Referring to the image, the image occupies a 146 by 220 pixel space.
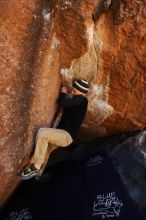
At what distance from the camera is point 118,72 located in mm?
5344

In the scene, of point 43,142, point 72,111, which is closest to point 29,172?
point 43,142

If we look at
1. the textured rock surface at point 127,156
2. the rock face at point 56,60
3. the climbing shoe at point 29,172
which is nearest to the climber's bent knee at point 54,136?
the rock face at point 56,60

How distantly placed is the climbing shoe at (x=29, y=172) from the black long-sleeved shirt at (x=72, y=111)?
2.70 feet

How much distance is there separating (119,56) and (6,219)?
3.12 meters

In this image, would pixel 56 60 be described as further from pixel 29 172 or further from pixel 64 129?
pixel 29 172

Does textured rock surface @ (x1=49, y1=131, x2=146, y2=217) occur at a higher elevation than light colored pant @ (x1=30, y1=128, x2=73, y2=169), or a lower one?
lower

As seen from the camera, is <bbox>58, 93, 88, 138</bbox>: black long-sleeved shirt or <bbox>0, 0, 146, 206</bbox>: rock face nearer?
<bbox>0, 0, 146, 206</bbox>: rock face

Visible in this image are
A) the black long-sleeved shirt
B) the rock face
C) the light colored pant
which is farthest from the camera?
the black long-sleeved shirt

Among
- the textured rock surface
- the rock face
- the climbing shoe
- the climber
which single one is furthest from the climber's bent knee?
the textured rock surface

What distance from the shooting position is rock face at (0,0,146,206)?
4.63m

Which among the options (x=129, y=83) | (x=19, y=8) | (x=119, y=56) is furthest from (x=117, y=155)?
(x=19, y=8)

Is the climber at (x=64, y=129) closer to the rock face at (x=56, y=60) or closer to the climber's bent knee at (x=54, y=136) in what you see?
the climber's bent knee at (x=54, y=136)

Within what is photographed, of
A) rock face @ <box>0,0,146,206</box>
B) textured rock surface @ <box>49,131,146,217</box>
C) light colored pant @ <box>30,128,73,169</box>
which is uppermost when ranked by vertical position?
rock face @ <box>0,0,146,206</box>

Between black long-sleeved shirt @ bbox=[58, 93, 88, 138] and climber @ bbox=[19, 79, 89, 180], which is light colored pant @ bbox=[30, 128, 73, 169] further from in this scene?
black long-sleeved shirt @ bbox=[58, 93, 88, 138]
